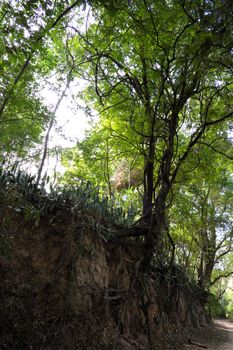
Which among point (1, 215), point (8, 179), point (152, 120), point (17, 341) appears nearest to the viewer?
point (17, 341)

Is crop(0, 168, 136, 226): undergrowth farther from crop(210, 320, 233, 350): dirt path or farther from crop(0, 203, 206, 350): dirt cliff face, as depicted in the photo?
crop(210, 320, 233, 350): dirt path

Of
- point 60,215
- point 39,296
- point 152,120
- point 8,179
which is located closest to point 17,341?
point 39,296

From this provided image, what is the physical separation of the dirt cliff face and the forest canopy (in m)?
0.86

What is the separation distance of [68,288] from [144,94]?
5.19 meters

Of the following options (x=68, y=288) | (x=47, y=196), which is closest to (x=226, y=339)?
(x=68, y=288)

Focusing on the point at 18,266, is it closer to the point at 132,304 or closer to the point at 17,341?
the point at 17,341

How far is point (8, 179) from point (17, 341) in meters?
2.56

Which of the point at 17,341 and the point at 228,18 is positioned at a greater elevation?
the point at 228,18

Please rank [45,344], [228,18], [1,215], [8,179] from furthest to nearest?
1. [8,179]
2. [228,18]
3. [1,215]
4. [45,344]

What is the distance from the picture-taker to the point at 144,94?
741 cm

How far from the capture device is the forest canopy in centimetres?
467

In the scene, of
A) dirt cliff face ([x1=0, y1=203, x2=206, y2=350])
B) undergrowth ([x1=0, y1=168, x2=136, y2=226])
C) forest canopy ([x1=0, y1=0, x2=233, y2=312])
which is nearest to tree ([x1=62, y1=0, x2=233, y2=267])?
forest canopy ([x1=0, y1=0, x2=233, y2=312])

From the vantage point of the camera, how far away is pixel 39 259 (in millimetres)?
4805

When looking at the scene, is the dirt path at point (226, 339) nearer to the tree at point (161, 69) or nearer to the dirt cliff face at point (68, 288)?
the dirt cliff face at point (68, 288)
